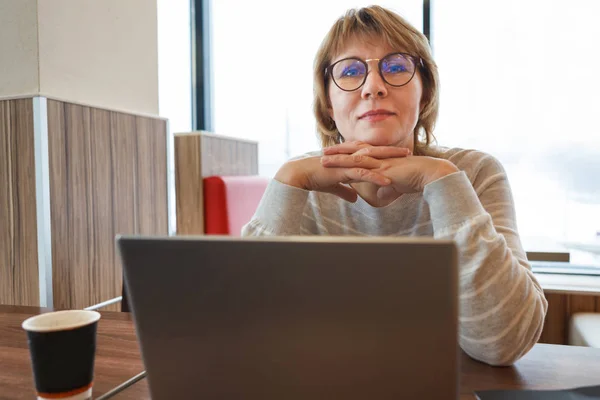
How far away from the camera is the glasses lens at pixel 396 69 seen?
3.29ft

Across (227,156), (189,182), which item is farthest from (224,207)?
(227,156)

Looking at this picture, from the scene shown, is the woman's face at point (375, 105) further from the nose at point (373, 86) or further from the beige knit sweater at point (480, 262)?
the beige knit sweater at point (480, 262)

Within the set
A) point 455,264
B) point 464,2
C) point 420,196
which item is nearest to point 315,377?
point 455,264

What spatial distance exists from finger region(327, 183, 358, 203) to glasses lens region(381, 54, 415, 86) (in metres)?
0.25

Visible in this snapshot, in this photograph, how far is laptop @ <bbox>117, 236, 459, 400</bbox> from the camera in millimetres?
335

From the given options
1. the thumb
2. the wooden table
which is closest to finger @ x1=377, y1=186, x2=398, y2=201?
the thumb

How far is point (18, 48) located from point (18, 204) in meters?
0.55

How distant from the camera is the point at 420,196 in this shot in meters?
1.04

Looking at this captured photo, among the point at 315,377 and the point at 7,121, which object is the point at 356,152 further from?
the point at 7,121

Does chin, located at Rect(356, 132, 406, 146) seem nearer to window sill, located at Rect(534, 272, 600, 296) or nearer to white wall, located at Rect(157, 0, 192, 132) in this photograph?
window sill, located at Rect(534, 272, 600, 296)

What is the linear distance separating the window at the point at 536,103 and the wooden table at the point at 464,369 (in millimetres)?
1584

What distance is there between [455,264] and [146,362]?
10.9 inches

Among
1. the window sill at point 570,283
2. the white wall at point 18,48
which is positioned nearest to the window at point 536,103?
the window sill at point 570,283

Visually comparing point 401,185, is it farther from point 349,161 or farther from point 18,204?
point 18,204
